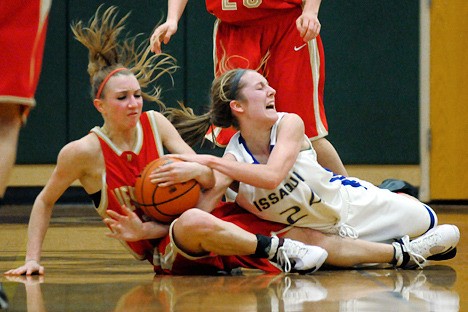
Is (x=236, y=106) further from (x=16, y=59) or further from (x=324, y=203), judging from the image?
(x=16, y=59)

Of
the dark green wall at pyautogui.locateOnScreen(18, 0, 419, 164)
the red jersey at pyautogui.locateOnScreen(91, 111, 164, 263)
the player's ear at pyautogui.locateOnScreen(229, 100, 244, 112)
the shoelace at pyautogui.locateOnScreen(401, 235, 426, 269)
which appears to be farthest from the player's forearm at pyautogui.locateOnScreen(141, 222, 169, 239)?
the dark green wall at pyautogui.locateOnScreen(18, 0, 419, 164)

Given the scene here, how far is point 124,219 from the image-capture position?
3604 millimetres

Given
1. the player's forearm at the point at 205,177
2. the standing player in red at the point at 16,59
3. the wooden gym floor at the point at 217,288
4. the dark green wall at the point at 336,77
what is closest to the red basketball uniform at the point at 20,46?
the standing player in red at the point at 16,59

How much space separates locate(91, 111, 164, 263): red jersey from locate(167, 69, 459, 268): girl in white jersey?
0.83 feet

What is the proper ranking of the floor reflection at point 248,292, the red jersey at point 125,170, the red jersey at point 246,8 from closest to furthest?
the floor reflection at point 248,292
the red jersey at point 125,170
the red jersey at point 246,8

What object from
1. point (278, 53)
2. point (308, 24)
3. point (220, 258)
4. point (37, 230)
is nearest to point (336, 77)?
point (278, 53)

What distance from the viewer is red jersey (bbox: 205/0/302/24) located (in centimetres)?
432

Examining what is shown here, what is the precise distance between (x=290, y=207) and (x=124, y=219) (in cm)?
67

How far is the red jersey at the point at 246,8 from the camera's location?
4.32 meters

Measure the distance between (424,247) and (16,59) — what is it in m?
1.90

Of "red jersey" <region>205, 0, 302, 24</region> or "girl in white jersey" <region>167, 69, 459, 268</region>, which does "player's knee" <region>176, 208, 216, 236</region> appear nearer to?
"girl in white jersey" <region>167, 69, 459, 268</region>

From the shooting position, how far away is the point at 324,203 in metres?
3.77

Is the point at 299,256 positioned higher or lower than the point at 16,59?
lower

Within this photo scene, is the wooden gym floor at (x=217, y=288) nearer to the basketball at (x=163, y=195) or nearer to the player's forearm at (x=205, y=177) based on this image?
the basketball at (x=163, y=195)
